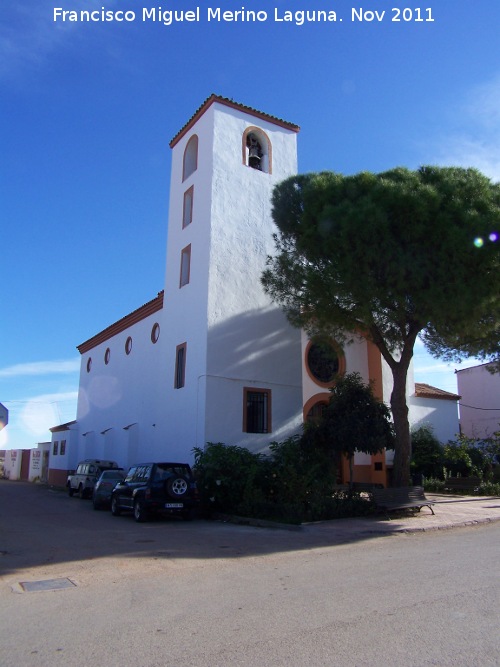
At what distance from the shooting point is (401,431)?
16.2 m

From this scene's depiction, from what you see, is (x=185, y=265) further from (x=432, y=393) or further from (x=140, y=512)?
(x=432, y=393)

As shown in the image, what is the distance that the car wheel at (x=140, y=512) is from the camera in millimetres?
14927

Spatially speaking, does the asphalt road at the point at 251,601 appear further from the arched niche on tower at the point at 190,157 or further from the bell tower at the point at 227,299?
the arched niche on tower at the point at 190,157

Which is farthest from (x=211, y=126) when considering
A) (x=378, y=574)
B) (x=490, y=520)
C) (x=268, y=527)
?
(x=378, y=574)

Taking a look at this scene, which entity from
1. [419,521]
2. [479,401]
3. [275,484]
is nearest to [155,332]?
[275,484]

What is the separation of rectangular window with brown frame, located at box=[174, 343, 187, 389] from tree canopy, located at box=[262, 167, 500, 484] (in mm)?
5437

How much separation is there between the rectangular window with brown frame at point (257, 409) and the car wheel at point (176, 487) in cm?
418

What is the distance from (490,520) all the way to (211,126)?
54.0ft

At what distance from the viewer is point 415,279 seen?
14.0 metres

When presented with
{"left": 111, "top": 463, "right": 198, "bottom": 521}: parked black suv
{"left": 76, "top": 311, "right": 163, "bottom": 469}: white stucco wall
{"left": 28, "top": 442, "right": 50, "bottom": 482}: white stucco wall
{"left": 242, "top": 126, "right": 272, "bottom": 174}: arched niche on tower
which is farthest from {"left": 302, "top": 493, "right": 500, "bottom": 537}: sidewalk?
{"left": 28, "top": 442, "right": 50, "bottom": 482}: white stucco wall

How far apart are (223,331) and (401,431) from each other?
22.3 ft

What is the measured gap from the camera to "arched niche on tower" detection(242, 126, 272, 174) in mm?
22109

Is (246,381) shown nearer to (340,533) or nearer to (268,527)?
(268,527)

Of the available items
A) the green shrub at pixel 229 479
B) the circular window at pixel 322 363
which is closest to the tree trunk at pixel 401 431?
the green shrub at pixel 229 479
